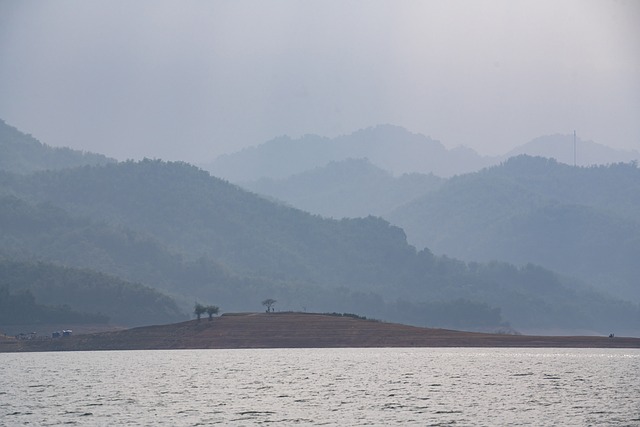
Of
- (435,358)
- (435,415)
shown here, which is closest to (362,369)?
(435,358)

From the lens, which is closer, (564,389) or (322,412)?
(322,412)

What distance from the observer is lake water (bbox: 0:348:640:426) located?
99.4 metres

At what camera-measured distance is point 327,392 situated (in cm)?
12244

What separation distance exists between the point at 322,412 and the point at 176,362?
82.9 metres

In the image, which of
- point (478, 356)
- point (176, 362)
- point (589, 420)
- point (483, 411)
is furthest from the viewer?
point (478, 356)

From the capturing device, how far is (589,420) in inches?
3750

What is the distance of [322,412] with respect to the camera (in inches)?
4060

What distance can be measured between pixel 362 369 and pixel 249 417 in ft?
192

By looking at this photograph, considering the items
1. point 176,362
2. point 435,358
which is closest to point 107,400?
point 176,362

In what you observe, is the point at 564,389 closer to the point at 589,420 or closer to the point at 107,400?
the point at 589,420

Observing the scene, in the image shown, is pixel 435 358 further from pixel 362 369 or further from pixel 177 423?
pixel 177 423

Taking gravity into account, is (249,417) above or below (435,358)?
below

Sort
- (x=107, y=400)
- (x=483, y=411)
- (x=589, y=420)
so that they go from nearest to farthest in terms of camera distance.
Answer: (x=589, y=420) < (x=483, y=411) < (x=107, y=400)

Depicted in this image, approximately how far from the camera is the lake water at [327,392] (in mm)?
99375
